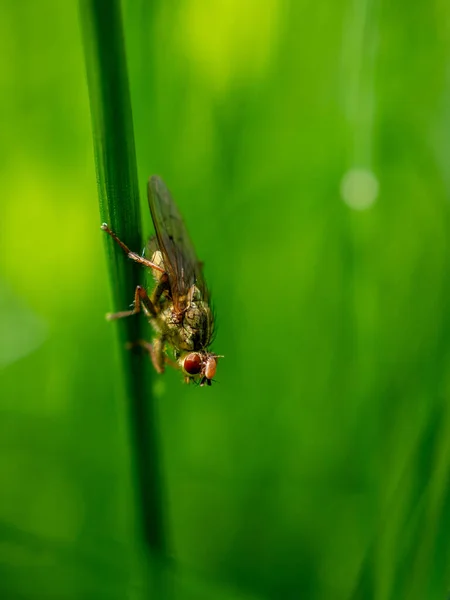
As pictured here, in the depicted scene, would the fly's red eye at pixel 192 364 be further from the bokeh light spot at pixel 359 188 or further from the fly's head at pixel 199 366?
the bokeh light spot at pixel 359 188

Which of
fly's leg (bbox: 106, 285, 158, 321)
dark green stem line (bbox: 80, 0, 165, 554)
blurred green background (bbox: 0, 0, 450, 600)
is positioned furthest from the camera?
blurred green background (bbox: 0, 0, 450, 600)

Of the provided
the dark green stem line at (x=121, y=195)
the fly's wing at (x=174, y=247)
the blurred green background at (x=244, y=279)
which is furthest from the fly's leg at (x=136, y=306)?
the blurred green background at (x=244, y=279)

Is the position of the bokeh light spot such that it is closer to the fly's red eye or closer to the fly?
the fly

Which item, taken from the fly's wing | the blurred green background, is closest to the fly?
the fly's wing

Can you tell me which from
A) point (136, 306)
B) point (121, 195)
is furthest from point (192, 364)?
point (121, 195)

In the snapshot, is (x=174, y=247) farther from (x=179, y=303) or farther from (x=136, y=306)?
(x=136, y=306)

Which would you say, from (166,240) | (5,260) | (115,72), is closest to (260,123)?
(166,240)
